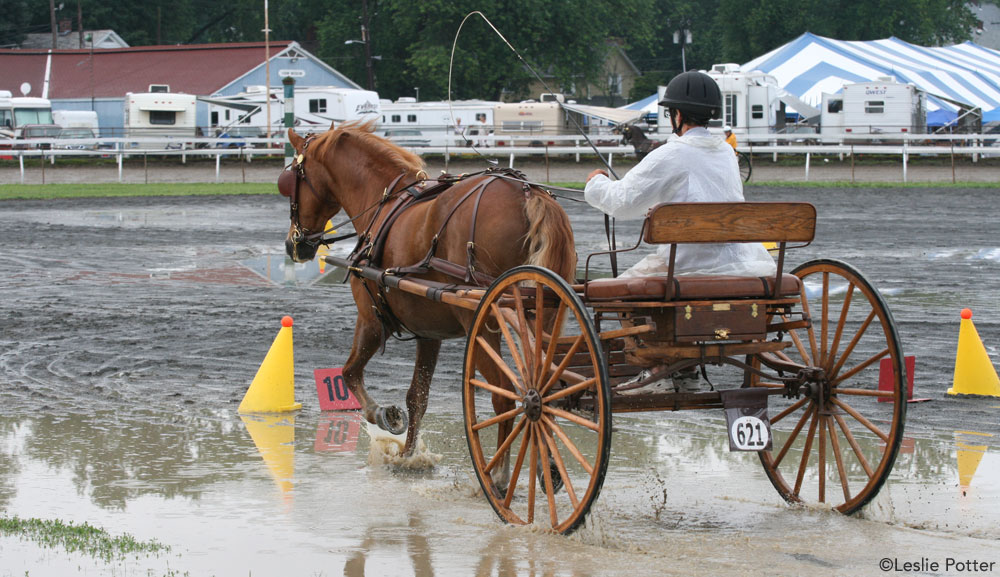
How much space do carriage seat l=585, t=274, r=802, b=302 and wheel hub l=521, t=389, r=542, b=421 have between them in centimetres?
52

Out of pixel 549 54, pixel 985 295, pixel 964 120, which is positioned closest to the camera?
pixel 985 295

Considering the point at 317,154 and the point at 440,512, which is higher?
the point at 317,154

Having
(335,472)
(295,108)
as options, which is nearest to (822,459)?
(335,472)

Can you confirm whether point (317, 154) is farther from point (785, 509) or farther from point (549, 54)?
point (549, 54)

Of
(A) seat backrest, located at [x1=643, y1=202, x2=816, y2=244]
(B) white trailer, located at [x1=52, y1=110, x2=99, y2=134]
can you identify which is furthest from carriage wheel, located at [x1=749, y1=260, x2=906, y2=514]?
(B) white trailer, located at [x1=52, y1=110, x2=99, y2=134]

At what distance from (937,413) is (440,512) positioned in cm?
389

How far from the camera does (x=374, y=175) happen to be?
7582 millimetres

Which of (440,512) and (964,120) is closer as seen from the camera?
(440,512)

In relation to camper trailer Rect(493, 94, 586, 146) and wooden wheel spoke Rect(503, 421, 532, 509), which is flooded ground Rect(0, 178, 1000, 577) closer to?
wooden wheel spoke Rect(503, 421, 532, 509)

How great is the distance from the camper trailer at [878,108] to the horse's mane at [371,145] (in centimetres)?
3716

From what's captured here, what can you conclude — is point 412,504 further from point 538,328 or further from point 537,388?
point 538,328

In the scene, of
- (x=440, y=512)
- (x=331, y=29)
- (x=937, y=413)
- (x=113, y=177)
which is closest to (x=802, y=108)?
(x=113, y=177)

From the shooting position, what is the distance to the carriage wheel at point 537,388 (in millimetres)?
4977

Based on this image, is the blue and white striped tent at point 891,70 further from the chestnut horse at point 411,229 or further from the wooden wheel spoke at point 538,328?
the wooden wheel spoke at point 538,328
